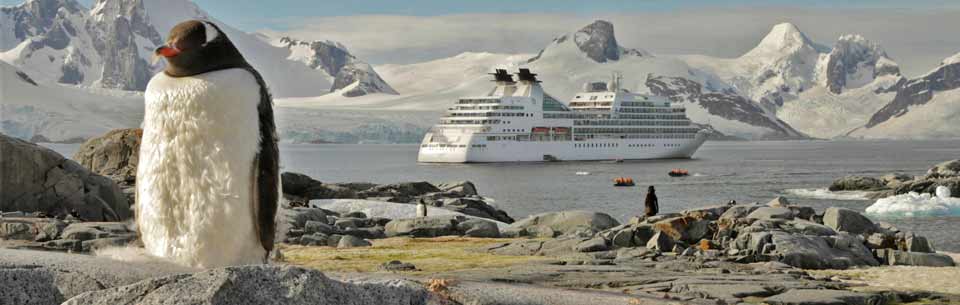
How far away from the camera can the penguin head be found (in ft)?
17.5

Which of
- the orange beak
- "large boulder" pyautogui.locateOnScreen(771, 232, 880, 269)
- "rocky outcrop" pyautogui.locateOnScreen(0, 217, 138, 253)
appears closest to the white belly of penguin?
the orange beak

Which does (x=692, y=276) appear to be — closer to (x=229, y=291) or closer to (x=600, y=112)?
(x=229, y=291)

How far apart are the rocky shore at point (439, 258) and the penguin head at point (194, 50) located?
88 centimetres

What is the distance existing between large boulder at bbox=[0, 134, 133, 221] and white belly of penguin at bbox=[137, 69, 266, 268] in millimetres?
11013

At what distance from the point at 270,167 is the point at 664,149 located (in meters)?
99.1

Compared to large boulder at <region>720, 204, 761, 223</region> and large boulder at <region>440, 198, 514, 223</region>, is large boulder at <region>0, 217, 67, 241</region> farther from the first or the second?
large boulder at <region>440, 198, 514, 223</region>

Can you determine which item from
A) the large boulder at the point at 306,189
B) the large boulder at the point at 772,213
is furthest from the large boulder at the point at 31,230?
the large boulder at the point at 306,189

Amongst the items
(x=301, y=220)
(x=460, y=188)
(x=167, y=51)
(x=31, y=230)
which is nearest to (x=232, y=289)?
(x=167, y=51)

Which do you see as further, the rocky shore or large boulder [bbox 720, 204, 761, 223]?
large boulder [bbox 720, 204, 761, 223]

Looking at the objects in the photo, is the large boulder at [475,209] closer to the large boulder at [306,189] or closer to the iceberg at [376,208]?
the iceberg at [376,208]

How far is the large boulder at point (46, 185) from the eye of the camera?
16.0 m

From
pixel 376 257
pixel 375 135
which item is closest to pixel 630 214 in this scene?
pixel 376 257

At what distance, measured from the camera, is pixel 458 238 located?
17359 millimetres

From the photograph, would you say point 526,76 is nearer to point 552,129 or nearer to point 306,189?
point 552,129
